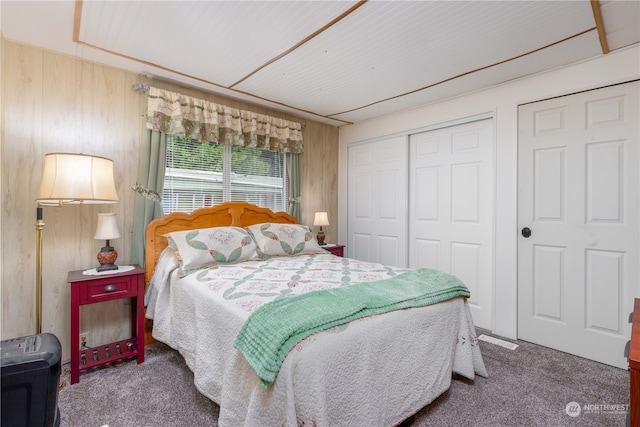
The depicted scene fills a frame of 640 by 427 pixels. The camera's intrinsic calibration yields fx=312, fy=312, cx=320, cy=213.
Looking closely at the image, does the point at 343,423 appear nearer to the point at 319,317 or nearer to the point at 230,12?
the point at 319,317

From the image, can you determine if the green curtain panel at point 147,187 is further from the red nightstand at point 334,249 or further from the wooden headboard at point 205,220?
the red nightstand at point 334,249

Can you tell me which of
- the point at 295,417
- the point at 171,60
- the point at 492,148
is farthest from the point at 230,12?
the point at 492,148

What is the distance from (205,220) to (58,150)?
123 centimetres

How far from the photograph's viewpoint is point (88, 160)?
2088 millimetres

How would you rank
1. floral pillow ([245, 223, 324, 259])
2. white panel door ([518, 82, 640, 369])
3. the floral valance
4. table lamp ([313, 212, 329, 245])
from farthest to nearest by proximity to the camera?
table lamp ([313, 212, 329, 245]) < floral pillow ([245, 223, 324, 259]) < the floral valance < white panel door ([518, 82, 640, 369])

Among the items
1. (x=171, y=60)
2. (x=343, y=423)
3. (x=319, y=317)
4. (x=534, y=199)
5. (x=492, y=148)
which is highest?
(x=171, y=60)

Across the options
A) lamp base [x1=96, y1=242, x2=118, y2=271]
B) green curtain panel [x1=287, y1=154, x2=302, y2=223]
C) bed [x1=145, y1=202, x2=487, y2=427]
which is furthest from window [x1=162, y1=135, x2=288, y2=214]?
lamp base [x1=96, y1=242, x2=118, y2=271]

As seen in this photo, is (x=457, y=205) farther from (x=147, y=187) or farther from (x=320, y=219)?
(x=147, y=187)

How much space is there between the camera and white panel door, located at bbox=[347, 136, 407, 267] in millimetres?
3773

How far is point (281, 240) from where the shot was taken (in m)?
3.04

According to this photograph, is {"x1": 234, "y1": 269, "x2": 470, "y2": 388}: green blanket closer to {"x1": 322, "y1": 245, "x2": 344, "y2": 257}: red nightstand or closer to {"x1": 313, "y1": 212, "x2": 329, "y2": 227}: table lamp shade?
{"x1": 322, "y1": 245, "x2": 344, "y2": 257}: red nightstand

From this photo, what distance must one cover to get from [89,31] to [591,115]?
12.2 ft

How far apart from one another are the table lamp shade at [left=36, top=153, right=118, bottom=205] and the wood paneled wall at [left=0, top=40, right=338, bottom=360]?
34 cm

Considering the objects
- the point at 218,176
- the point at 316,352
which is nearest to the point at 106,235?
the point at 218,176
